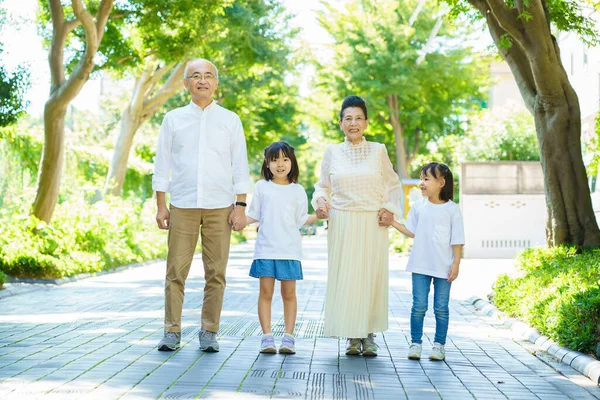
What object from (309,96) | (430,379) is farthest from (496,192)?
(430,379)

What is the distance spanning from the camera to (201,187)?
25.4ft

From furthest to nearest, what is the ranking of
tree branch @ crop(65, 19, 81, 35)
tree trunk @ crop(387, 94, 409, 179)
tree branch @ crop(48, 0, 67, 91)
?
tree trunk @ crop(387, 94, 409, 179)
tree branch @ crop(65, 19, 81, 35)
tree branch @ crop(48, 0, 67, 91)

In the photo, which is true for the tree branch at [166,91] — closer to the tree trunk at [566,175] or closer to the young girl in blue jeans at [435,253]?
the tree trunk at [566,175]

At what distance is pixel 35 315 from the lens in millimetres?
11078

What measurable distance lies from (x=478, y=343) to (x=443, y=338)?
1.46m

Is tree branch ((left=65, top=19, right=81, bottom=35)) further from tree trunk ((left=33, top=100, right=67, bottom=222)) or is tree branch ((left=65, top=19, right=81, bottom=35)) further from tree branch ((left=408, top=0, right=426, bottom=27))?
tree branch ((left=408, top=0, right=426, bottom=27))

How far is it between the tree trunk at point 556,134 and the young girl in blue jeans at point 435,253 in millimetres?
5609

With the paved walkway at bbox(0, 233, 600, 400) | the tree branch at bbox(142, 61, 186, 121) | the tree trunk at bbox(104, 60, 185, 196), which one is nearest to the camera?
the paved walkway at bbox(0, 233, 600, 400)

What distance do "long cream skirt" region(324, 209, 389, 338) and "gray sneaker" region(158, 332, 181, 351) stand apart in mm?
1240

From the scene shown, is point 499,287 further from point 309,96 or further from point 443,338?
point 309,96

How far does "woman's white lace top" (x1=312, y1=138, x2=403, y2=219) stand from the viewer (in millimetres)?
7855

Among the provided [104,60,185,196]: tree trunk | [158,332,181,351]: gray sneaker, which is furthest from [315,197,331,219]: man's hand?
[104,60,185,196]: tree trunk

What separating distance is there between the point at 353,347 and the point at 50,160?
11.4 meters

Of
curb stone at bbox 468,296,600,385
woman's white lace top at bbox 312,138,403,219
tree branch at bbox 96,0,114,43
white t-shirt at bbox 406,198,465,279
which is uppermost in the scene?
tree branch at bbox 96,0,114,43
